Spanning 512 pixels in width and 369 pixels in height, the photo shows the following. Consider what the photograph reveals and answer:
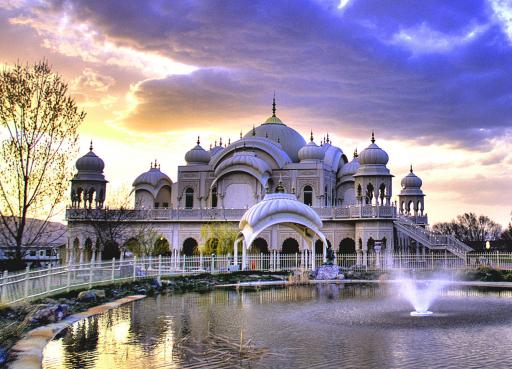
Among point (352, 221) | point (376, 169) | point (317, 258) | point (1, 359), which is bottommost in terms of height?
point (1, 359)

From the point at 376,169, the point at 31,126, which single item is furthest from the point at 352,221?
the point at 31,126

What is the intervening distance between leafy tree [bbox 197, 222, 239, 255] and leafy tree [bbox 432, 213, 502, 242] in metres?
47.4

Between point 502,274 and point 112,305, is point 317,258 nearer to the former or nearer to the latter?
point 502,274

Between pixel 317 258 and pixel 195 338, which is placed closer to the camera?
pixel 195 338

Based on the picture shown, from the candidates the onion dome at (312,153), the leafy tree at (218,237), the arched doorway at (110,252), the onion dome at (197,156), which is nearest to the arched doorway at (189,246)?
the leafy tree at (218,237)

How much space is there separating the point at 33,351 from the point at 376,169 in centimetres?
3024

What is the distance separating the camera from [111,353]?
873 cm

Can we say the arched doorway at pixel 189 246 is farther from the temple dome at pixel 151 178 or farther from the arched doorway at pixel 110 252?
the temple dome at pixel 151 178

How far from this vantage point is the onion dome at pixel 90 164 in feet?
132

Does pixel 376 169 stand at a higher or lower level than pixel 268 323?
higher

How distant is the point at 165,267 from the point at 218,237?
1063 cm

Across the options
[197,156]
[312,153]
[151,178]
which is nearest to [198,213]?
[197,156]

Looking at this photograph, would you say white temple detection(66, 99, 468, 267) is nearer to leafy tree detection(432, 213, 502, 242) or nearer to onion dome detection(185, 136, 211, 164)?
onion dome detection(185, 136, 211, 164)

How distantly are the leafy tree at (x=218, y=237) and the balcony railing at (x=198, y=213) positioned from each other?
72cm
